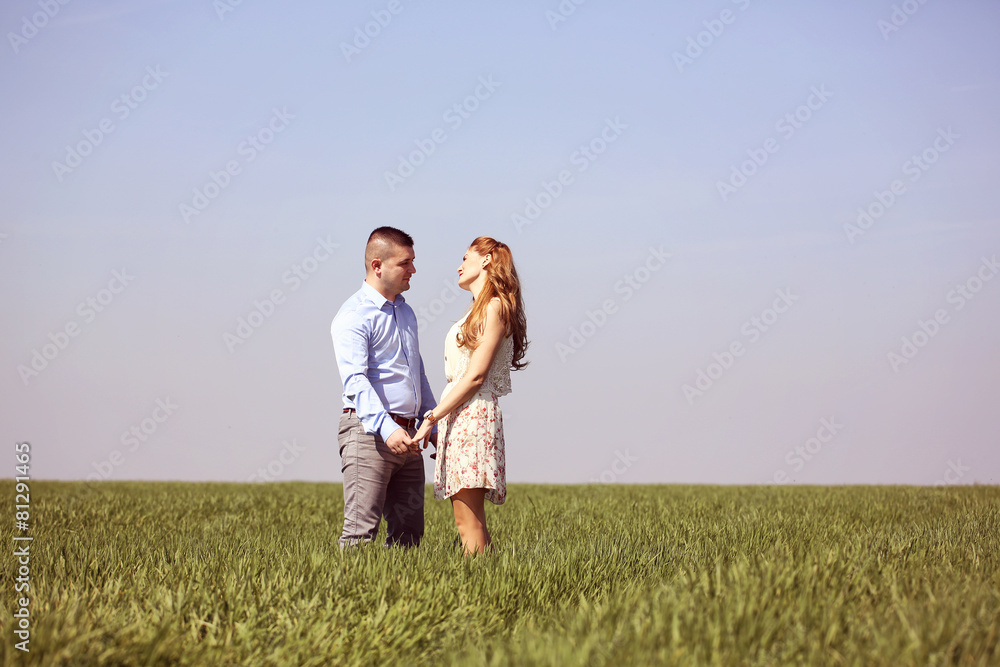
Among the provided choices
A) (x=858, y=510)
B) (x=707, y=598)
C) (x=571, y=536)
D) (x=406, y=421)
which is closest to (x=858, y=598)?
(x=707, y=598)

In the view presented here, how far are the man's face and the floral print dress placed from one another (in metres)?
0.52

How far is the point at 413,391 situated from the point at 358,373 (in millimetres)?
481

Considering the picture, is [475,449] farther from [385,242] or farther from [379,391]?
[385,242]

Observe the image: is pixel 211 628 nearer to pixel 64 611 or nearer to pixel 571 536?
pixel 64 611

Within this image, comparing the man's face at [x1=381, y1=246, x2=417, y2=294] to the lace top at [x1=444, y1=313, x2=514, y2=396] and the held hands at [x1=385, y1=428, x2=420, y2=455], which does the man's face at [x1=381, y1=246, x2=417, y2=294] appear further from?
the held hands at [x1=385, y1=428, x2=420, y2=455]

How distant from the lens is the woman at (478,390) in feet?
16.5

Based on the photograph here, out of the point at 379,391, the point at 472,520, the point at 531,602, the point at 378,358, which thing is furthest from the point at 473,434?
the point at 531,602

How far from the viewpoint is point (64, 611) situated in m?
3.64

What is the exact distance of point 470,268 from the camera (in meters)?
5.19

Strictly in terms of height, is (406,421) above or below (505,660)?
above

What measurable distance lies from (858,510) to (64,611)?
9.11 meters

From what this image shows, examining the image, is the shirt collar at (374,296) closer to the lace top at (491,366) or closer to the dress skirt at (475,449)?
the lace top at (491,366)

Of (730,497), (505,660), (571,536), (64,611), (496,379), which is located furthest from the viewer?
(730,497)

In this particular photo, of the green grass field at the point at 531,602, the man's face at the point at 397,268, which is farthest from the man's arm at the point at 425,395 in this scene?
the green grass field at the point at 531,602
